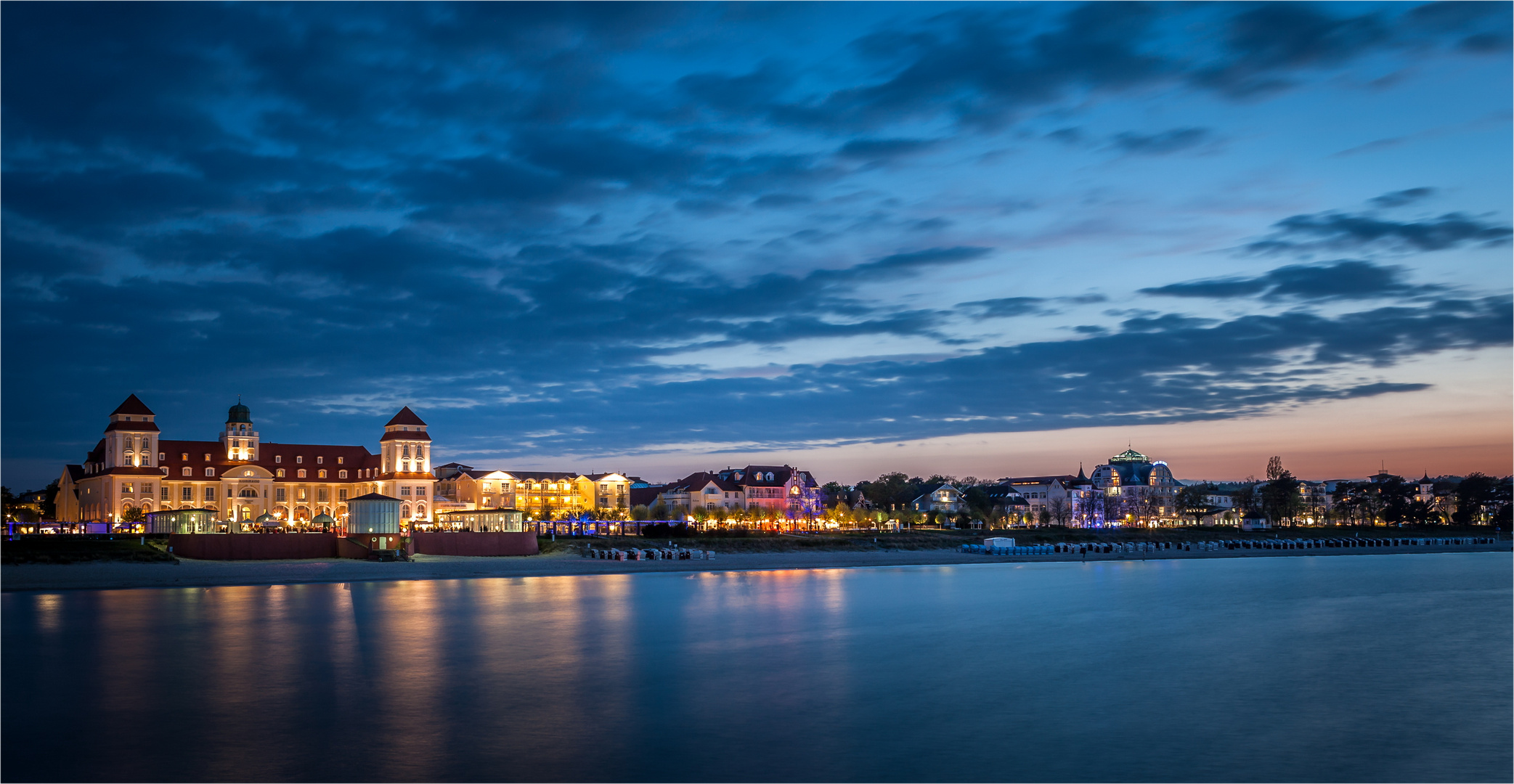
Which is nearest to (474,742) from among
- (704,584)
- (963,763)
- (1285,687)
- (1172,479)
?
(963,763)

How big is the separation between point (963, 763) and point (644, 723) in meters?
6.31

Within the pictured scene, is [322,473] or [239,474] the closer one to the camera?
[239,474]

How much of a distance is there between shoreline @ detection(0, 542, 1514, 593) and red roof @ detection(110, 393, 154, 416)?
116ft

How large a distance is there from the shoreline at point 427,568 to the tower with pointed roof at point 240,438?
35448 millimetres

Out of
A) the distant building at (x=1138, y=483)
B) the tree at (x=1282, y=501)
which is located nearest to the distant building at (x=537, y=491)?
the distant building at (x=1138, y=483)

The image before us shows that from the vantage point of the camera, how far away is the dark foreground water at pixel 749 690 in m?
17.5

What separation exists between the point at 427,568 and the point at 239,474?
132 feet

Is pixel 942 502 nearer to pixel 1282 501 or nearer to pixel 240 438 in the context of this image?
pixel 1282 501

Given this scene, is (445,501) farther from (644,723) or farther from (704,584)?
(644,723)

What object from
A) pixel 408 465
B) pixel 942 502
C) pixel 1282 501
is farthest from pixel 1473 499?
pixel 408 465

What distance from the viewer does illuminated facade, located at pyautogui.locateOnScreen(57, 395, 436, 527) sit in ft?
297

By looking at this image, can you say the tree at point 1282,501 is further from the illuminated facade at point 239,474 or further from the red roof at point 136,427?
the red roof at point 136,427

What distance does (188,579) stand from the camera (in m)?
55.8

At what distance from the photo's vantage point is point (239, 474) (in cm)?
9625
